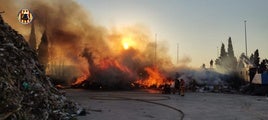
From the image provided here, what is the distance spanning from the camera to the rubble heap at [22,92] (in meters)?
11.2

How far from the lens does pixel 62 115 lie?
13984 millimetres

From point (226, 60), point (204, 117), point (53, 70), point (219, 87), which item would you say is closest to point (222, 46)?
point (226, 60)

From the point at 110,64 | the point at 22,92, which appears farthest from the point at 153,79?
the point at 22,92

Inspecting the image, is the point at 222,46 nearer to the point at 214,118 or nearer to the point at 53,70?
the point at 53,70

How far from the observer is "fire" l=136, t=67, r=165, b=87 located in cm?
4969

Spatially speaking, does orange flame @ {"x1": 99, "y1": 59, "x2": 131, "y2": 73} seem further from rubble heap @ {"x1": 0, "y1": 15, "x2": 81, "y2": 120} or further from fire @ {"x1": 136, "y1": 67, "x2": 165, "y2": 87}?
rubble heap @ {"x1": 0, "y1": 15, "x2": 81, "y2": 120}

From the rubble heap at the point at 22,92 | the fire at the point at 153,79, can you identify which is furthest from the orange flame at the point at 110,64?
the rubble heap at the point at 22,92

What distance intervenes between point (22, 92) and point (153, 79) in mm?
39582

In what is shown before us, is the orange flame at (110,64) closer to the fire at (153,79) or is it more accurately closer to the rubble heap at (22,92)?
the fire at (153,79)

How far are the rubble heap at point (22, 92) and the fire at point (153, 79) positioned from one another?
3317cm

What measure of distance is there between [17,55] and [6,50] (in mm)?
696

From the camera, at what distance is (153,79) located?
169ft

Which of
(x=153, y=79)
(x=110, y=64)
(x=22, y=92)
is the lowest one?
(x=22, y=92)

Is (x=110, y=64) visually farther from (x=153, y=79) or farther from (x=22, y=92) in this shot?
(x=22, y=92)
